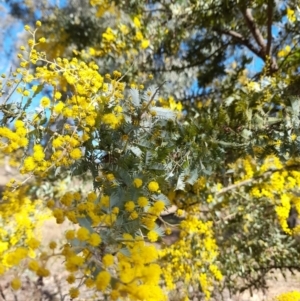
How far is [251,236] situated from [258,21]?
244 cm

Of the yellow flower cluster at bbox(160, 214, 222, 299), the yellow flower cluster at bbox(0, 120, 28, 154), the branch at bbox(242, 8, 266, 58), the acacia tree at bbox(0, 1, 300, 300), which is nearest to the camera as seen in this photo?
the acacia tree at bbox(0, 1, 300, 300)

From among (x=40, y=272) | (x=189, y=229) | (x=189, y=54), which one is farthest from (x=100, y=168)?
(x=189, y=54)

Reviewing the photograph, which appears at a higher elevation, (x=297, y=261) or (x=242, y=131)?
(x=242, y=131)

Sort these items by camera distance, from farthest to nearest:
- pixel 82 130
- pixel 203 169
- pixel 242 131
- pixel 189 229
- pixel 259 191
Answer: pixel 259 191 < pixel 189 229 < pixel 242 131 < pixel 203 169 < pixel 82 130

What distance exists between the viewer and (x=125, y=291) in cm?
105

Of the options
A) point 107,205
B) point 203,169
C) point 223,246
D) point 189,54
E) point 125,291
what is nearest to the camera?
point 125,291

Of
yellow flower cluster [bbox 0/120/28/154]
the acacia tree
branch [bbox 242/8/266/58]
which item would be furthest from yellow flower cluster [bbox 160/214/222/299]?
branch [bbox 242/8/266/58]

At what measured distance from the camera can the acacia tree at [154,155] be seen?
1249 mm

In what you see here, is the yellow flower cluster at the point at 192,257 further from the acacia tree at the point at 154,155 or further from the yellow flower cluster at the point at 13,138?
the yellow flower cluster at the point at 13,138

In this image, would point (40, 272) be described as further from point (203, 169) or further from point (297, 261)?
point (297, 261)

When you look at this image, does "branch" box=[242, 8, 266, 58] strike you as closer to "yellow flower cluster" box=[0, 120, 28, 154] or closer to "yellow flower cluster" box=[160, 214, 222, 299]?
"yellow flower cluster" box=[160, 214, 222, 299]

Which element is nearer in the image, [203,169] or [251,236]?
[203,169]

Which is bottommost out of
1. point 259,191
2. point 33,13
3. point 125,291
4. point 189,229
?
point 125,291

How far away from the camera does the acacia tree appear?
125 cm
